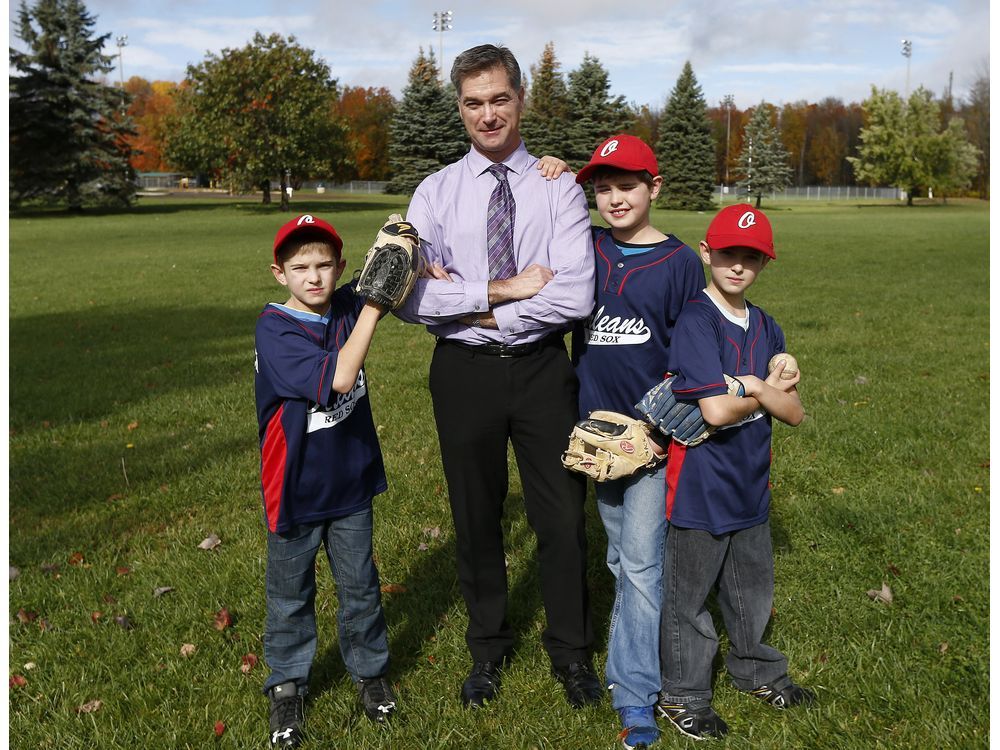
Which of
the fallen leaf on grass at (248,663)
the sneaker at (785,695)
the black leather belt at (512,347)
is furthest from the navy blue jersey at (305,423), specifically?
the sneaker at (785,695)

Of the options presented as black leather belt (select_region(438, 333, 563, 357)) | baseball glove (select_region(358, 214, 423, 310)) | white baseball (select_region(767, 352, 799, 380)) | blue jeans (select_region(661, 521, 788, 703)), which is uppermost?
baseball glove (select_region(358, 214, 423, 310))

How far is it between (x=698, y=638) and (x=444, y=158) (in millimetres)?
61089

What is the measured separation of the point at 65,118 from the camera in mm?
48312

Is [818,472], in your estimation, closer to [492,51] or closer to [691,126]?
[492,51]

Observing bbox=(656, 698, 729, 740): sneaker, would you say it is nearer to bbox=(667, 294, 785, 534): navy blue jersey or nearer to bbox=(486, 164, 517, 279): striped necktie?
bbox=(667, 294, 785, 534): navy blue jersey

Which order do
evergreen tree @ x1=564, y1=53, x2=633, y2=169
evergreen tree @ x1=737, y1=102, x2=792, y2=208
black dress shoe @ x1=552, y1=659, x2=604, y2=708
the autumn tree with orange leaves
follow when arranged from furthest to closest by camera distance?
evergreen tree @ x1=737, y1=102, x2=792, y2=208
evergreen tree @ x1=564, y1=53, x2=633, y2=169
the autumn tree with orange leaves
black dress shoe @ x1=552, y1=659, x2=604, y2=708

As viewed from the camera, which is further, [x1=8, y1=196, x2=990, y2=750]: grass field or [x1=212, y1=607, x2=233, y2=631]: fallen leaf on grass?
[x1=212, y1=607, x2=233, y2=631]: fallen leaf on grass

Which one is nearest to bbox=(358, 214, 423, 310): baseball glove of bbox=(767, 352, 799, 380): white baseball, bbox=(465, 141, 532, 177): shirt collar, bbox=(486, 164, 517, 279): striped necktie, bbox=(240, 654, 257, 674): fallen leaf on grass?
bbox=(486, 164, 517, 279): striped necktie

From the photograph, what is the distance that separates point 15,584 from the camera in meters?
4.91

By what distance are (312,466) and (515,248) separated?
1121 millimetres

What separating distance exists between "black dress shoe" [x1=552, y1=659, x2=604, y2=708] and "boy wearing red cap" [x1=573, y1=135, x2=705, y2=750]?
14 cm

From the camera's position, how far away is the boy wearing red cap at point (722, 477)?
325cm

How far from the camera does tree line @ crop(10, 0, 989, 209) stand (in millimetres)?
48500

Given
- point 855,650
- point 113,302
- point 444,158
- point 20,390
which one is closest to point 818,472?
point 855,650
